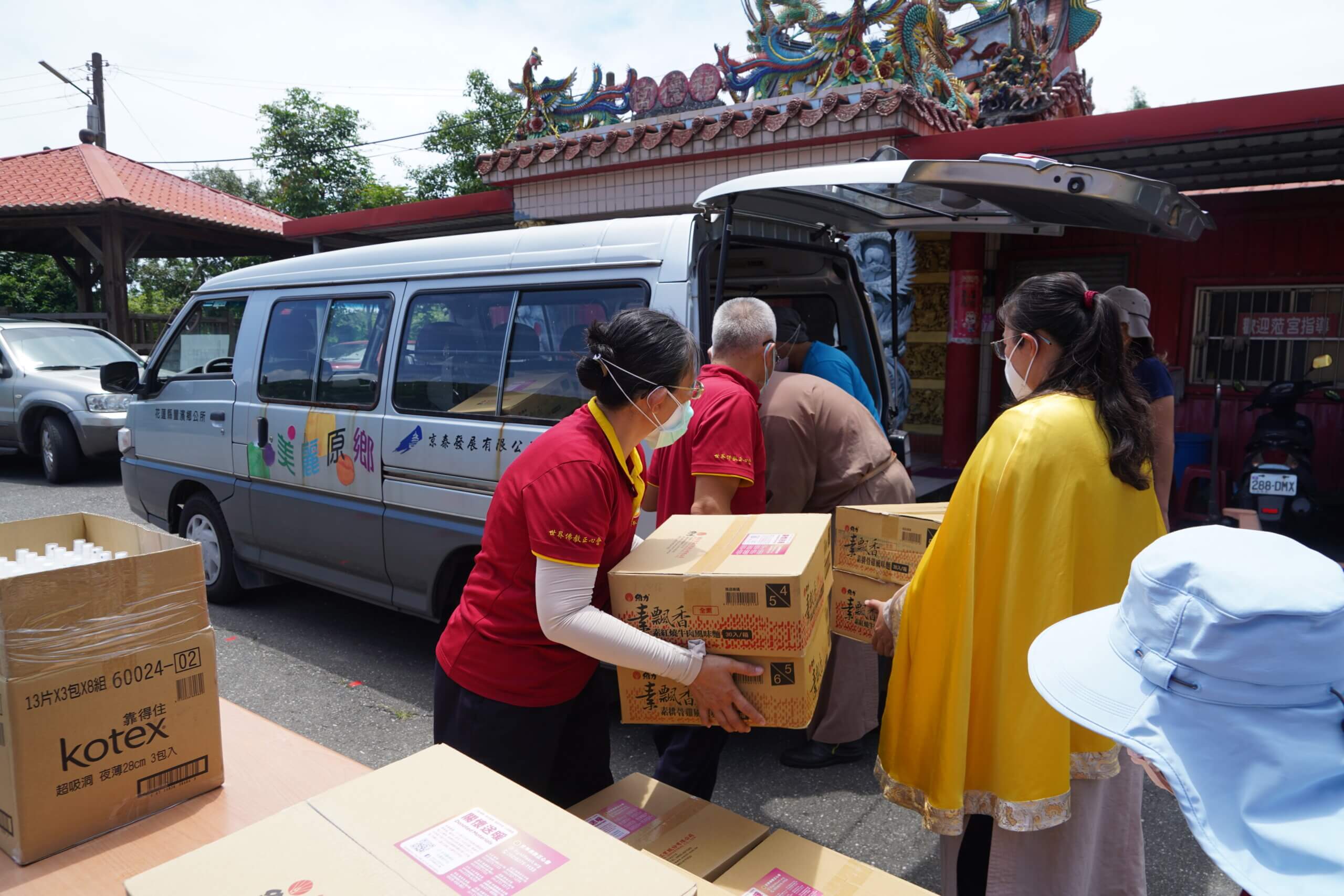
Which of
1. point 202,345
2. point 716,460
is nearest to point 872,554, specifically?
point 716,460

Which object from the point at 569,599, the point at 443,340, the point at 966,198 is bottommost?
the point at 569,599

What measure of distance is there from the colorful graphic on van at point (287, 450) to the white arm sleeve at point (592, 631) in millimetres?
3305

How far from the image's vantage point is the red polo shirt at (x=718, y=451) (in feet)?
9.10

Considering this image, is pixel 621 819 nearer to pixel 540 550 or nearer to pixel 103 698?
pixel 540 550

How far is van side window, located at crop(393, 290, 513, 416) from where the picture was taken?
149 inches

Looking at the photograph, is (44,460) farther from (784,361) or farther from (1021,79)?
(1021,79)

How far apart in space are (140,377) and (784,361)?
432cm

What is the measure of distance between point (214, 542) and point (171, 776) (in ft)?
13.2

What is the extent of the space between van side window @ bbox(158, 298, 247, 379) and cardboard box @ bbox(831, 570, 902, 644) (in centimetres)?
430

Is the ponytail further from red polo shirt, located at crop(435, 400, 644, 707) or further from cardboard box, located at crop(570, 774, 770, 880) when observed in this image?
cardboard box, located at crop(570, 774, 770, 880)

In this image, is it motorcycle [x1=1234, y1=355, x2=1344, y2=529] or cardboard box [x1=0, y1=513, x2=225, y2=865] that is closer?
cardboard box [x1=0, y1=513, x2=225, y2=865]

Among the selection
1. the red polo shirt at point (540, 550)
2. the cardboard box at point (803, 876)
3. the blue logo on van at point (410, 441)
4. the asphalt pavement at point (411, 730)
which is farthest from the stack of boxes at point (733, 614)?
the blue logo on van at point (410, 441)

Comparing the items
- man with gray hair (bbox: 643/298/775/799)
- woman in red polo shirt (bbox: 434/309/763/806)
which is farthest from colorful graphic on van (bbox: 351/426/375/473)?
woman in red polo shirt (bbox: 434/309/763/806)

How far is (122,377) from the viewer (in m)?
5.63
